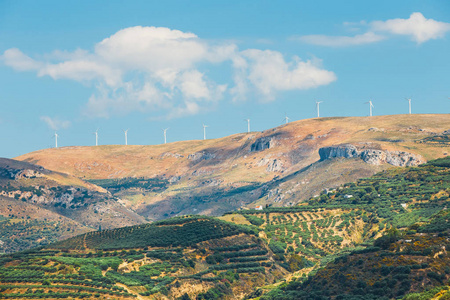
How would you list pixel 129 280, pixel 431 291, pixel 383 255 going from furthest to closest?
pixel 129 280 → pixel 383 255 → pixel 431 291

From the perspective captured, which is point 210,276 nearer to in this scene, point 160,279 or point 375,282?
point 160,279

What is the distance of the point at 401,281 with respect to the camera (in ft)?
459

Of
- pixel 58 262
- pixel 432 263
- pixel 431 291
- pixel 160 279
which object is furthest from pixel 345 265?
pixel 58 262

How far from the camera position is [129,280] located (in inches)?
7151

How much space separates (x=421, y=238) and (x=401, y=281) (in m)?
25.9

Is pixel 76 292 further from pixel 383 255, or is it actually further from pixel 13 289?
pixel 383 255

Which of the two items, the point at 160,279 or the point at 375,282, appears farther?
the point at 160,279

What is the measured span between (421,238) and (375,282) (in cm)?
2433

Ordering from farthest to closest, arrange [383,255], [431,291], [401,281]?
[383,255]
[401,281]
[431,291]

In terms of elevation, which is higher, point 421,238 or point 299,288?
point 421,238

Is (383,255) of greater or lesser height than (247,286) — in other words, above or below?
above

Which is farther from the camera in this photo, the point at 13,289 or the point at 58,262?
the point at 58,262

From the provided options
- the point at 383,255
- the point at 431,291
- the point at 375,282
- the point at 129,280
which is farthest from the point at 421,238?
the point at 129,280

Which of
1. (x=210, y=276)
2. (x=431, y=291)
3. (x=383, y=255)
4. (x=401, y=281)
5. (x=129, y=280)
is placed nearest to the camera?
(x=431, y=291)
